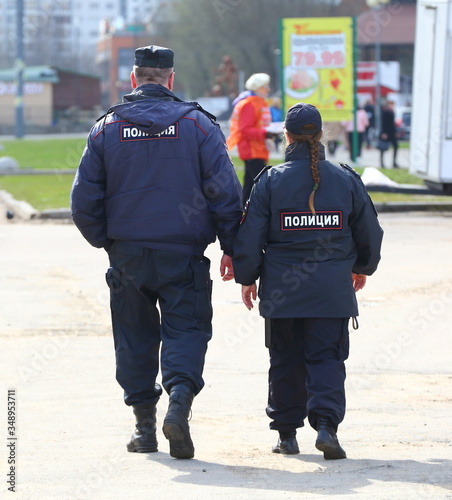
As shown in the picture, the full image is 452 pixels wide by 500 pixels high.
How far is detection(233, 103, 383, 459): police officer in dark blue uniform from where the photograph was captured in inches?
190

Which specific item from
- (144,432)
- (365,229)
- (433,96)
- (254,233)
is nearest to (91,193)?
(254,233)

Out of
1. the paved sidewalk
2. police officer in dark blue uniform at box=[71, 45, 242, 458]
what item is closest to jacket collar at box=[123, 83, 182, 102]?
police officer in dark blue uniform at box=[71, 45, 242, 458]

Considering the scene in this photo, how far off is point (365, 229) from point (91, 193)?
1226 mm

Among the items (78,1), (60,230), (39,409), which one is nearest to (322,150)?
(39,409)

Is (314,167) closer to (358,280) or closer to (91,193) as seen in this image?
(358,280)

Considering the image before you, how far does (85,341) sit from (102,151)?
9.24ft

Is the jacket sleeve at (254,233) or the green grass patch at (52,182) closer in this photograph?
the jacket sleeve at (254,233)

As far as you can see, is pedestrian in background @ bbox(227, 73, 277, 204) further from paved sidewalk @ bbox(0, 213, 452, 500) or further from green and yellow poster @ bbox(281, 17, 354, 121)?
green and yellow poster @ bbox(281, 17, 354, 121)

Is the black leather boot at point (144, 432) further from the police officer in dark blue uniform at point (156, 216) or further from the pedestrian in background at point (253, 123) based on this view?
the pedestrian in background at point (253, 123)

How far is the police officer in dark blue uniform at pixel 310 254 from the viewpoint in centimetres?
484

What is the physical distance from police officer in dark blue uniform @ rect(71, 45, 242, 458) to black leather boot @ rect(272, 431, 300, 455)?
436mm

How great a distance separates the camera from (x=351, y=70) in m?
20.0

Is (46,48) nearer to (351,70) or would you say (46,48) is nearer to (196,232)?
(351,70)

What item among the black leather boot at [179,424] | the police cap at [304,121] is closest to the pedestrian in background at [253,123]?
the police cap at [304,121]
